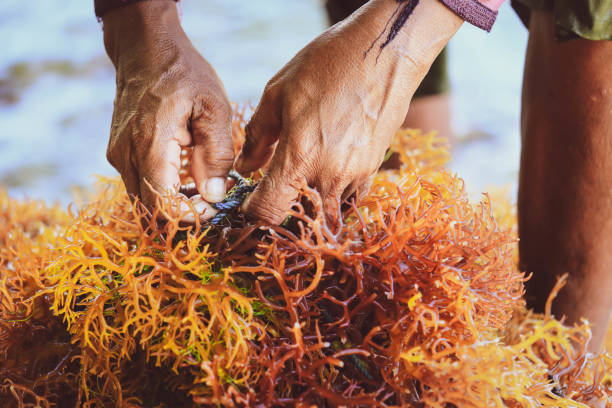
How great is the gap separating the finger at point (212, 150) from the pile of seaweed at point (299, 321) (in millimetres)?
64

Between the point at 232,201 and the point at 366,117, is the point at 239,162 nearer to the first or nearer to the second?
the point at 232,201

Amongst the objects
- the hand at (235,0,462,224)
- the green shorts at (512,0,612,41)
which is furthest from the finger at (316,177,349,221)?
the green shorts at (512,0,612,41)

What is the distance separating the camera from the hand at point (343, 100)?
1.89 ft

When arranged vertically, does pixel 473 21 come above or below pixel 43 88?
above

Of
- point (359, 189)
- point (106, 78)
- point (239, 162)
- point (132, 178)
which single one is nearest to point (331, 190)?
point (359, 189)

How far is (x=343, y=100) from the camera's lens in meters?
0.58

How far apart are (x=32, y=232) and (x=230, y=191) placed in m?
0.67

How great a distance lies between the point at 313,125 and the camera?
57 centimetres

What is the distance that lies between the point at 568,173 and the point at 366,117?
1.31ft

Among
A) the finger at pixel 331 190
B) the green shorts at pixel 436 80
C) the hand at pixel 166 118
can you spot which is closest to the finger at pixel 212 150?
the hand at pixel 166 118

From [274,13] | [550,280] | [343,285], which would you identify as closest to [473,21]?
[343,285]

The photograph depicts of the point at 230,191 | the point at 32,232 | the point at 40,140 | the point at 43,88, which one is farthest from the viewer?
the point at 43,88

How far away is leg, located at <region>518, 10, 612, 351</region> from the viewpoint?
0.73 meters

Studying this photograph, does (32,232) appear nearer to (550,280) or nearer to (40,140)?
(550,280)
